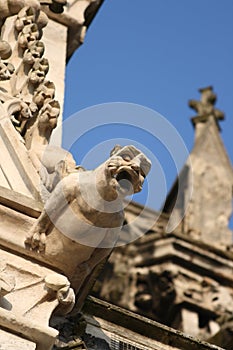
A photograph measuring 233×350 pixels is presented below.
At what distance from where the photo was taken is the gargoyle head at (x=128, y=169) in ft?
22.1

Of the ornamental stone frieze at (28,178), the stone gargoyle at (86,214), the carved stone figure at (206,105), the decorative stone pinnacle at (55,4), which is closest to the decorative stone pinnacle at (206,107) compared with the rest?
the carved stone figure at (206,105)

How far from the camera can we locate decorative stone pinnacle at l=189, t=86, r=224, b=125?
26203 mm

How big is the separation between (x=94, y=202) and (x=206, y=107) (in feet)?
66.4

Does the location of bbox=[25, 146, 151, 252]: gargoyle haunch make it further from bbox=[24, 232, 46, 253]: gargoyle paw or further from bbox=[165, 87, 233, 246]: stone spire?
bbox=[165, 87, 233, 246]: stone spire

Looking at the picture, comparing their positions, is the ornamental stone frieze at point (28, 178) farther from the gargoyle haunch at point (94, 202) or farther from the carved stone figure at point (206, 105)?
the carved stone figure at point (206, 105)

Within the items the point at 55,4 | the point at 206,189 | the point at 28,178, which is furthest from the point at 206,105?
the point at 28,178

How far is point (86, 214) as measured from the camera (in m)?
6.95

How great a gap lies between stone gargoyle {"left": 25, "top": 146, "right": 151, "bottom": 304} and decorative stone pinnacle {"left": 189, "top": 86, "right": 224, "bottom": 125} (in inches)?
745

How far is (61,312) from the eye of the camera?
22.7ft

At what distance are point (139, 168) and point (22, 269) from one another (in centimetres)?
79

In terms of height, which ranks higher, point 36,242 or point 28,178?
point 28,178

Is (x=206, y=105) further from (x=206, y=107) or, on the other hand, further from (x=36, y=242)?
(x=36, y=242)

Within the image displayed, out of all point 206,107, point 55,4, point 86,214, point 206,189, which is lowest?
point 86,214

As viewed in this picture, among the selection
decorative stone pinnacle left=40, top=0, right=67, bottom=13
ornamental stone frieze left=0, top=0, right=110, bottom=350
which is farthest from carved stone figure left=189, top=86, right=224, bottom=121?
ornamental stone frieze left=0, top=0, right=110, bottom=350
